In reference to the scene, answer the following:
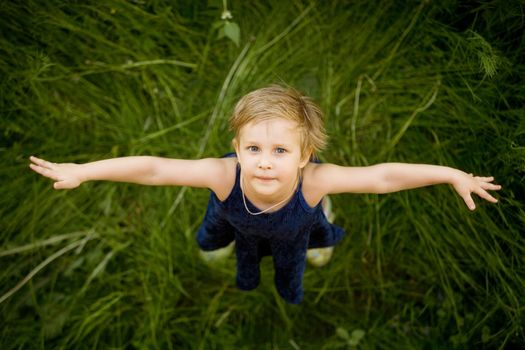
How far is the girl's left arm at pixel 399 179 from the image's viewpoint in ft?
3.76

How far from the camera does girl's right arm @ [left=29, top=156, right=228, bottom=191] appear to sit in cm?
110

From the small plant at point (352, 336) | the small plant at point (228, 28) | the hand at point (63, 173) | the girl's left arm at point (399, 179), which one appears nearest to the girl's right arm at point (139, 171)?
the hand at point (63, 173)

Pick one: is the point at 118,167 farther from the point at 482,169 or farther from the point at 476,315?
the point at 476,315

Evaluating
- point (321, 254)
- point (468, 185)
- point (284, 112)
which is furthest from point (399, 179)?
point (321, 254)

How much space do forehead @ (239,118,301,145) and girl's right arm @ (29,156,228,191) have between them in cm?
18

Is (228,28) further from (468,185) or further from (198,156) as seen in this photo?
(468,185)

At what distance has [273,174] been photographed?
106cm

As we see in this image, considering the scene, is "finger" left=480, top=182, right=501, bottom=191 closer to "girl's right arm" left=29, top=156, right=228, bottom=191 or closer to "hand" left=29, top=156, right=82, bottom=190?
"girl's right arm" left=29, top=156, right=228, bottom=191

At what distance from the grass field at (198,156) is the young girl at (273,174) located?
2.15ft

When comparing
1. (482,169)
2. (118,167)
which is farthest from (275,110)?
(482,169)

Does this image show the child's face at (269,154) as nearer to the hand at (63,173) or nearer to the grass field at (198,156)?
the hand at (63,173)

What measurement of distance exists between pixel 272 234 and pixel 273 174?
0.26 meters

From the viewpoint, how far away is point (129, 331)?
1.94 meters

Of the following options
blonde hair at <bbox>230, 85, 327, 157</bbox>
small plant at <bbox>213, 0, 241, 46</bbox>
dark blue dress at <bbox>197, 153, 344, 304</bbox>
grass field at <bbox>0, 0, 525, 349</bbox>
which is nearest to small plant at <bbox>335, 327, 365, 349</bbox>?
grass field at <bbox>0, 0, 525, 349</bbox>
